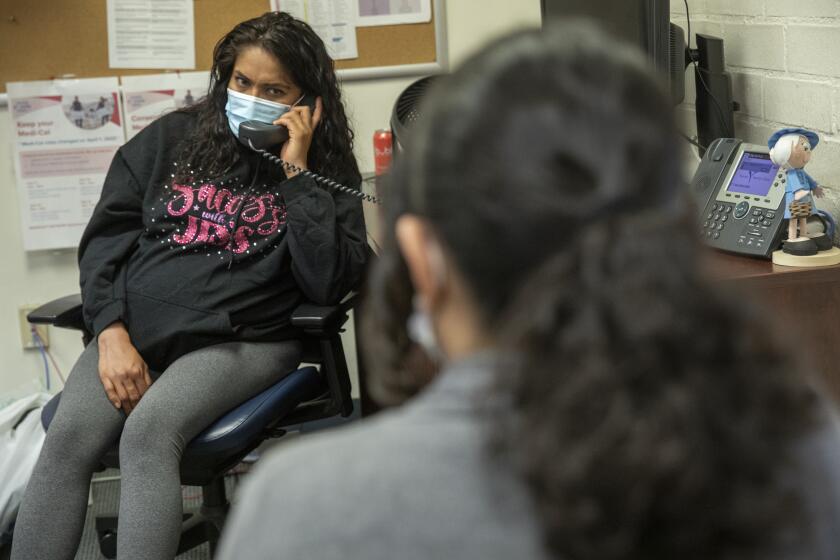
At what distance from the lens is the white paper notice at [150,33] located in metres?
2.67

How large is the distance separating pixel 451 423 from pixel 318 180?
60.9 inches

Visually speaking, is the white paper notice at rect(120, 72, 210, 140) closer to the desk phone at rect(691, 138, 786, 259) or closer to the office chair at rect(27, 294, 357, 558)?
the office chair at rect(27, 294, 357, 558)

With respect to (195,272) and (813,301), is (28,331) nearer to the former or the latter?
(195,272)

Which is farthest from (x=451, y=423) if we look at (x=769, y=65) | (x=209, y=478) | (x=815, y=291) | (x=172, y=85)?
(x=172, y=85)

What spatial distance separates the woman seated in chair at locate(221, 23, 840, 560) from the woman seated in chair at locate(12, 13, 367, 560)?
1.32m

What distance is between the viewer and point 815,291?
1.71 m

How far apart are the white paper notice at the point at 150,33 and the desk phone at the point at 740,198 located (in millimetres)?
1386

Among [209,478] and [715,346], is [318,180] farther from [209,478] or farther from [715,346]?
[715,346]

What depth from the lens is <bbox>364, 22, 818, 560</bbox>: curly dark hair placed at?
58 cm

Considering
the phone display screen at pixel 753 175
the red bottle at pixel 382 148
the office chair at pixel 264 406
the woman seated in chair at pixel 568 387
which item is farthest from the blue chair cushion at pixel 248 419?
the woman seated in chair at pixel 568 387

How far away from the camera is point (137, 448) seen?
6.18 feet

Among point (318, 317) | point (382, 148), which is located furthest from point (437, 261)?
point (382, 148)

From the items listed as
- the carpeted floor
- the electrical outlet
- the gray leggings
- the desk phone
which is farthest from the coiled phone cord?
the electrical outlet

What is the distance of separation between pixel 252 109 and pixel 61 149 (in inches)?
32.7
